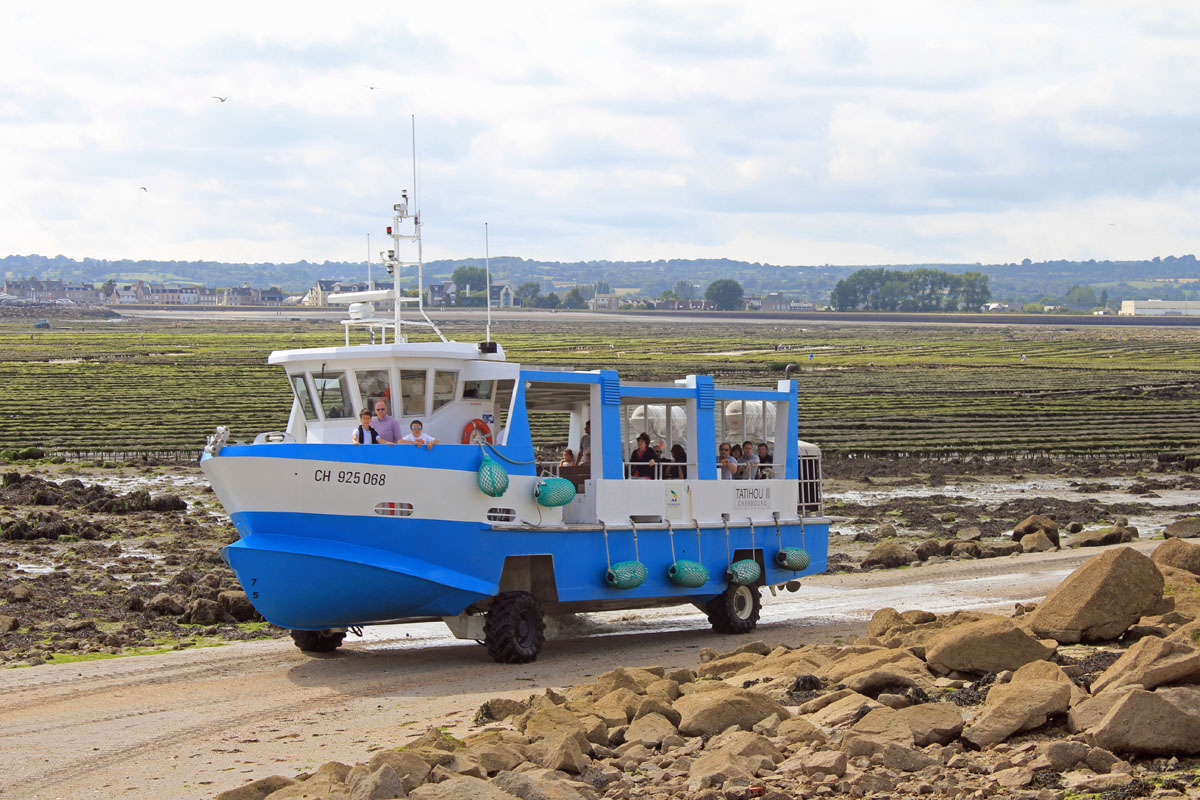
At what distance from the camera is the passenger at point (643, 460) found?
64.7 feet

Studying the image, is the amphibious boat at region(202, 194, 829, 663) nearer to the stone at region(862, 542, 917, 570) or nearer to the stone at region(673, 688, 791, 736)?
the stone at region(673, 688, 791, 736)

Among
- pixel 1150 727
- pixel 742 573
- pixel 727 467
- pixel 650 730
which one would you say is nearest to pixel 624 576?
pixel 742 573

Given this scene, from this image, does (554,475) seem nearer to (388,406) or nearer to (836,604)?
(388,406)

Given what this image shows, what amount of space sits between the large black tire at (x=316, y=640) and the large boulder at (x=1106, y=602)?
343 inches

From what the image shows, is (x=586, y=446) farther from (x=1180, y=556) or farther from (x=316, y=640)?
(x=1180, y=556)

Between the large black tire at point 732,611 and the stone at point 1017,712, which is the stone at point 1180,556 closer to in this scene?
the large black tire at point 732,611

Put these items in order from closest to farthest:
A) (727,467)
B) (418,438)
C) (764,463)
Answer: (418,438) < (727,467) < (764,463)

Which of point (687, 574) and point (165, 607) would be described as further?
point (165, 607)

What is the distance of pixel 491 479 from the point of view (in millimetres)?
16625

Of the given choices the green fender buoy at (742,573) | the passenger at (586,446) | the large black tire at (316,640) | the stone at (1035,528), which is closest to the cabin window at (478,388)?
the passenger at (586,446)

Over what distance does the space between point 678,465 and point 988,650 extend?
24.6 ft

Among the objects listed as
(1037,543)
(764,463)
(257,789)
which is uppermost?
(764,463)

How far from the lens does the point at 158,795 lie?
36.8ft

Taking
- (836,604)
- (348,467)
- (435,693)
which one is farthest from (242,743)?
(836,604)
